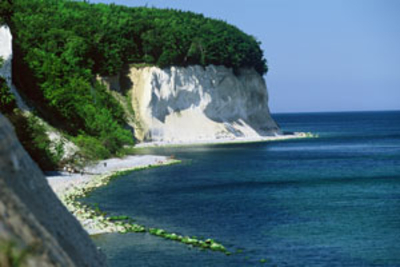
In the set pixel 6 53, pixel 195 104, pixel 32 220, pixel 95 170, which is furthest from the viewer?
pixel 195 104

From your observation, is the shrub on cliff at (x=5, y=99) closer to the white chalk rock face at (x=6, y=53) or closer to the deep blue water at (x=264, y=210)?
the white chalk rock face at (x=6, y=53)

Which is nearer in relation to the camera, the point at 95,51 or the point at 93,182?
the point at 93,182

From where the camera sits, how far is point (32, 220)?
6949 millimetres

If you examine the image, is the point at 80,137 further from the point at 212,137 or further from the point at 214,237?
the point at 212,137

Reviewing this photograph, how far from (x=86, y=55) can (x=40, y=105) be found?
1309 inches

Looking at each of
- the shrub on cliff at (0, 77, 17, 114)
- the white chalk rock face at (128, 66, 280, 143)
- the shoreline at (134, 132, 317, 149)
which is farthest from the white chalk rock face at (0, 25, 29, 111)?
the white chalk rock face at (128, 66, 280, 143)

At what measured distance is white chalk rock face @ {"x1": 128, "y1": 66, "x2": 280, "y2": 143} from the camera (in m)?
99.8

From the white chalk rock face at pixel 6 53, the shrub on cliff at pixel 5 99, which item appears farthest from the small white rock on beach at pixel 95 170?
the white chalk rock face at pixel 6 53

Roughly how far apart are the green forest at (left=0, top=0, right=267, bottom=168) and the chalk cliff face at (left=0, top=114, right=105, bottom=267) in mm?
39191

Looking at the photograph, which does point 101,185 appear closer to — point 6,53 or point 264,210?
point 6,53

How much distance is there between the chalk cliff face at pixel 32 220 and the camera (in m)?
6.46

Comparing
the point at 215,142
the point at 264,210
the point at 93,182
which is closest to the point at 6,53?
the point at 93,182

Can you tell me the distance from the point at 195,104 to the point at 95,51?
2101cm

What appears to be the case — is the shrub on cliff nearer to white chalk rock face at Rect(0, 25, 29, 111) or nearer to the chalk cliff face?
white chalk rock face at Rect(0, 25, 29, 111)
